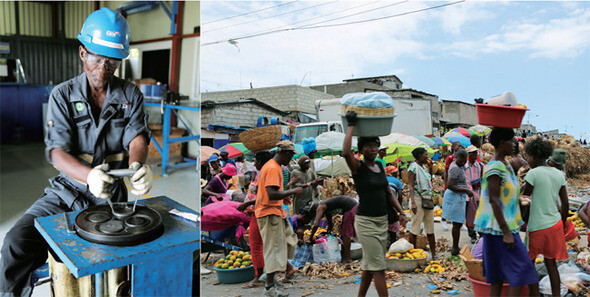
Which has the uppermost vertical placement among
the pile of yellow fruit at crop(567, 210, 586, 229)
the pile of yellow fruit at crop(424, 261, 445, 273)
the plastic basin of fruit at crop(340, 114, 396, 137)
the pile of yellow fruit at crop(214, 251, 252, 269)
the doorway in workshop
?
the doorway in workshop

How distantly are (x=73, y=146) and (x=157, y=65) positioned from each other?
8949 mm

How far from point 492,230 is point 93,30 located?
10.1 ft

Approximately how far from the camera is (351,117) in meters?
2.70

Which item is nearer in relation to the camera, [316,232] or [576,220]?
[576,220]

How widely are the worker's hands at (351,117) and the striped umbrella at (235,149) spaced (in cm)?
150

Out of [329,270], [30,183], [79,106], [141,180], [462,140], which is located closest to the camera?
[141,180]

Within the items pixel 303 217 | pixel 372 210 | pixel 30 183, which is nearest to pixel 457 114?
pixel 372 210

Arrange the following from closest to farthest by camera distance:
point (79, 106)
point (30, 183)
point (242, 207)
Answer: point (79, 106)
point (242, 207)
point (30, 183)

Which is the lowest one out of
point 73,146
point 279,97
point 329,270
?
point 329,270

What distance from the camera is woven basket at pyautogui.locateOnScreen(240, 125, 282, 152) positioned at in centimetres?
370

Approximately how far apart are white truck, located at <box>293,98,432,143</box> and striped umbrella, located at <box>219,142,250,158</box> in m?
0.74

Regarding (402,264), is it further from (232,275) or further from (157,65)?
(157,65)

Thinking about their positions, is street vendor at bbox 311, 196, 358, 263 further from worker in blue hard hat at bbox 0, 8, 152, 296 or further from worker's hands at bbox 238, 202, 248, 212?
worker in blue hard hat at bbox 0, 8, 152, 296

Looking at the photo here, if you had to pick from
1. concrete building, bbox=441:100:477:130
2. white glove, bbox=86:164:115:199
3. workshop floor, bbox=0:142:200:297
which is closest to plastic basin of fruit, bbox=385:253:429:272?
concrete building, bbox=441:100:477:130
